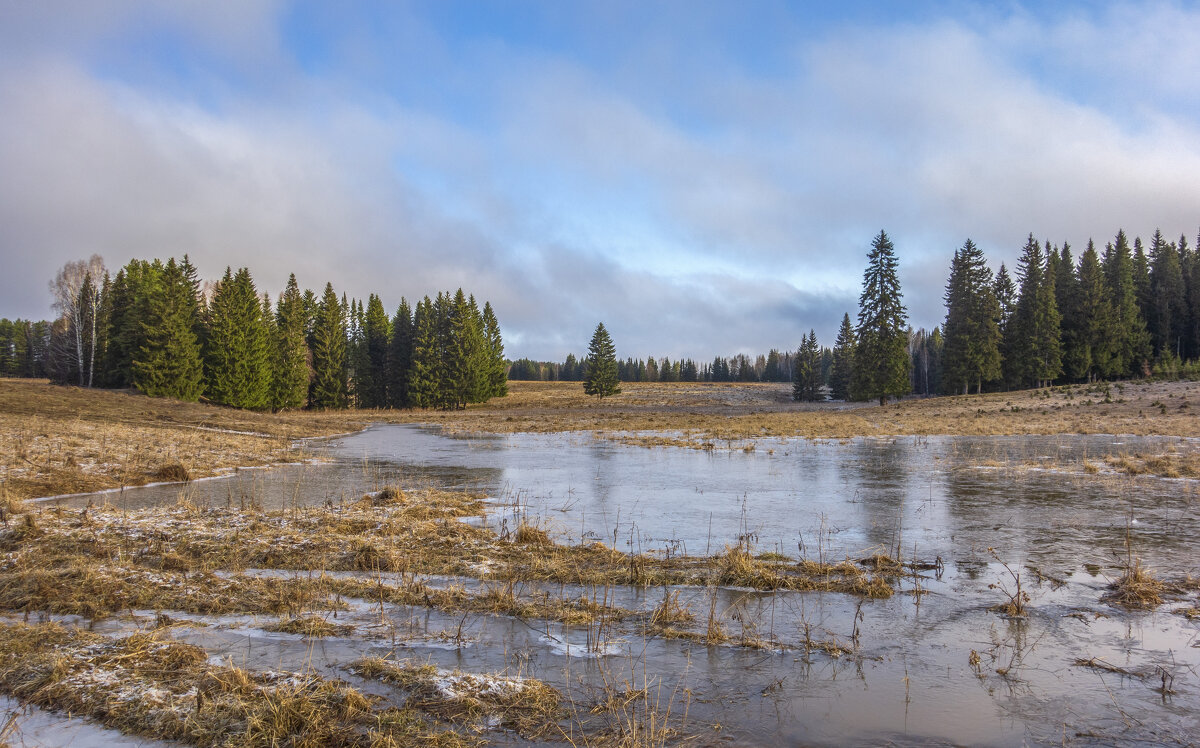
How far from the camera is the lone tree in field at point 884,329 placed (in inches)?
2238

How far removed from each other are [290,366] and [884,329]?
56100mm

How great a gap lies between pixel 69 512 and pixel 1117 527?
18.4 m

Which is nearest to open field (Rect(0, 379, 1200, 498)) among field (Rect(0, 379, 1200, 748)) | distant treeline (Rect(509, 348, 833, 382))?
field (Rect(0, 379, 1200, 748))

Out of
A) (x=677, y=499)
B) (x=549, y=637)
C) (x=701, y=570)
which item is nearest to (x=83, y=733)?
(x=549, y=637)

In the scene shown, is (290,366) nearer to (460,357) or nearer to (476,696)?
(460,357)

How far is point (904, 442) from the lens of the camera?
28.4m

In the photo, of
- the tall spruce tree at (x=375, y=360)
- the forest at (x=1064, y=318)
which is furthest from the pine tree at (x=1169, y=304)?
the tall spruce tree at (x=375, y=360)

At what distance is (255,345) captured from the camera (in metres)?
57.0

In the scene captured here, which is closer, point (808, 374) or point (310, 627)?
point (310, 627)

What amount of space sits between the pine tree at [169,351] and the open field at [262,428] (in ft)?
31.4

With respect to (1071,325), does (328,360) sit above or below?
below

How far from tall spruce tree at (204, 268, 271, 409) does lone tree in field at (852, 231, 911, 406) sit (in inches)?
2182

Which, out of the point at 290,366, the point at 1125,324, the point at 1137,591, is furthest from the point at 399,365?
the point at 1125,324

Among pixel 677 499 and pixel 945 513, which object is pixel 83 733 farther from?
pixel 945 513
